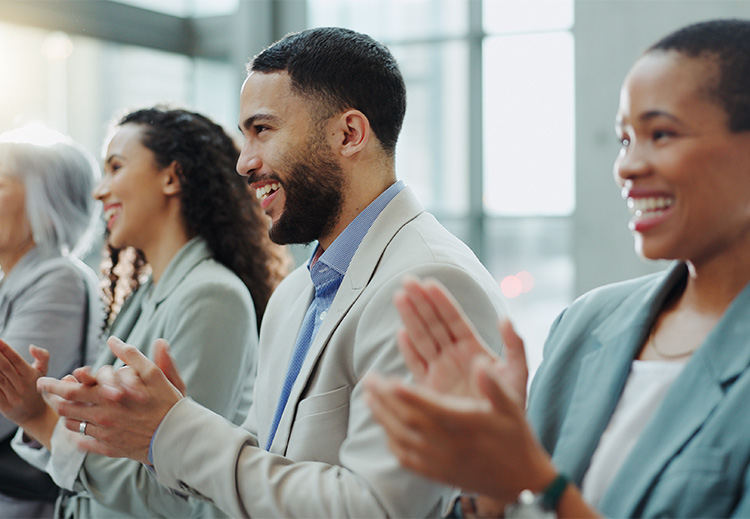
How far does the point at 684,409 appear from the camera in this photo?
92cm

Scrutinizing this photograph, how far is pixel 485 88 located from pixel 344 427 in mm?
3758

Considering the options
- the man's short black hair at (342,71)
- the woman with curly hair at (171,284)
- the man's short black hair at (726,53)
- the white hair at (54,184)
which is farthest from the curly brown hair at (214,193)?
the man's short black hair at (726,53)

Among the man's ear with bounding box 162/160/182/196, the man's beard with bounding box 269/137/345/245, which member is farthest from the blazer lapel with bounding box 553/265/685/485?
the man's ear with bounding box 162/160/182/196

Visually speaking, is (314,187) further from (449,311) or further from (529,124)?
(529,124)

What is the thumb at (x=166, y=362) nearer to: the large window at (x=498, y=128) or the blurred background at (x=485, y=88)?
the blurred background at (x=485, y=88)

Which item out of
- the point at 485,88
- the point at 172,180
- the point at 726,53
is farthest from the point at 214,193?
the point at 485,88

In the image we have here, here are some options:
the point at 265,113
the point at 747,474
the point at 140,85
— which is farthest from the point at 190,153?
the point at 140,85

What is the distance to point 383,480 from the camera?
1068 millimetres

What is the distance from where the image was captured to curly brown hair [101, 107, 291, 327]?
78.7 inches

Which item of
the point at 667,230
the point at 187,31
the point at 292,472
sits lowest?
the point at 292,472

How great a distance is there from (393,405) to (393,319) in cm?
47

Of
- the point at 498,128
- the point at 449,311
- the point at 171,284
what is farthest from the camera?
the point at 498,128

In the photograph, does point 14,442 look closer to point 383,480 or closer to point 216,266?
point 216,266

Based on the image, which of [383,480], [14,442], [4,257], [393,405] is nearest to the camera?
[393,405]
